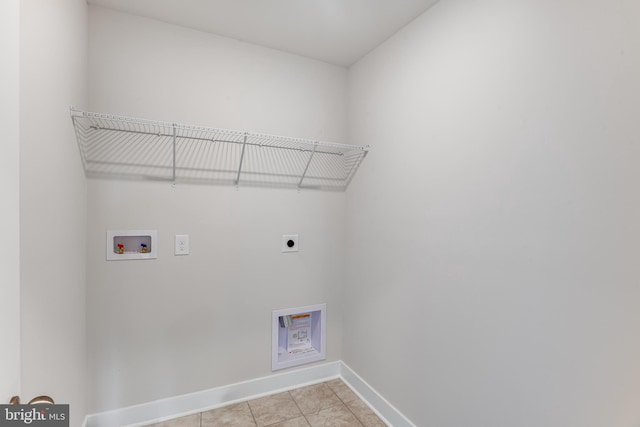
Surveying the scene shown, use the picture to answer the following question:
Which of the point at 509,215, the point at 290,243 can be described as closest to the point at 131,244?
the point at 290,243

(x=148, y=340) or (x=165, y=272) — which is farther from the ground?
(x=165, y=272)

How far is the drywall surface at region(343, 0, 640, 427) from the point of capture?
906 mm

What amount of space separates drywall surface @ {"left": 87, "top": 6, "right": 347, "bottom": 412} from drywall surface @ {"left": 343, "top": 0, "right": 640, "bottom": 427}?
0.57m

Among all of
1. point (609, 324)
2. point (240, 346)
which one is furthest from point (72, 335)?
point (609, 324)

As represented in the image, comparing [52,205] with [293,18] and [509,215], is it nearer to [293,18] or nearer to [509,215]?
[293,18]

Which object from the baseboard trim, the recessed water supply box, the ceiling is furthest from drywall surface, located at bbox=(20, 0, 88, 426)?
the baseboard trim

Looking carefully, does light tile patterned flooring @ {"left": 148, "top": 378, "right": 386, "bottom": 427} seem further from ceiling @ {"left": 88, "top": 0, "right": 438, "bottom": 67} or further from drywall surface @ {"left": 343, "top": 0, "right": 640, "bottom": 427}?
ceiling @ {"left": 88, "top": 0, "right": 438, "bottom": 67}

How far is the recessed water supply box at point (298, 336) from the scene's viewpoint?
2.08 meters

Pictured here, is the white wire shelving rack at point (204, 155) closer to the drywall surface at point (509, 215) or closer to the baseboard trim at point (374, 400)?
the drywall surface at point (509, 215)

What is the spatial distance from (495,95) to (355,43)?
1.09 m

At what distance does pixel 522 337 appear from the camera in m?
1.14

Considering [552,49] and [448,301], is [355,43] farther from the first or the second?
[448,301]

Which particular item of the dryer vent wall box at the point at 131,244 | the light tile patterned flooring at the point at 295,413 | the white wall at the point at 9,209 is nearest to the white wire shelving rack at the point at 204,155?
the dryer vent wall box at the point at 131,244

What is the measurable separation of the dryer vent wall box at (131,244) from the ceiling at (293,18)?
4.18 ft
